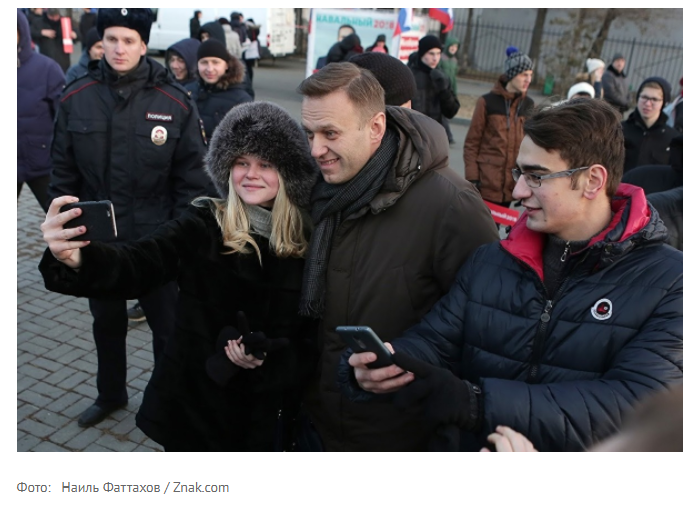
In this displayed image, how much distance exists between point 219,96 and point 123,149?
2.37m

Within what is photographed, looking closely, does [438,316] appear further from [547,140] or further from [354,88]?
[354,88]

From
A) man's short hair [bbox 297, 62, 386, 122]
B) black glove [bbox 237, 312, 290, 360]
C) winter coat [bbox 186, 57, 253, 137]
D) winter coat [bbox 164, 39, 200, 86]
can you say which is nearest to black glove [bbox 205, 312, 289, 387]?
black glove [bbox 237, 312, 290, 360]

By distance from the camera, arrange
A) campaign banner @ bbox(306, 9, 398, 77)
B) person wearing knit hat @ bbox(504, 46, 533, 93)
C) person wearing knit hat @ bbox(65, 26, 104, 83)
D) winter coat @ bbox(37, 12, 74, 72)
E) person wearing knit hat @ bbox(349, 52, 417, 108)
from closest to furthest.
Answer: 1. person wearing knit hat @ bbox(349, 52, 417, 108)
2. person wearing knit hat @ bbox(504, 46, 533, 93)
3. person wearing knit hat @ bbox(65, 26, 104, 83)
4. campaign banner @ bbox(306, 9, 398, 77)
5. winter coat @ bbox(37, 12, 74, 72)

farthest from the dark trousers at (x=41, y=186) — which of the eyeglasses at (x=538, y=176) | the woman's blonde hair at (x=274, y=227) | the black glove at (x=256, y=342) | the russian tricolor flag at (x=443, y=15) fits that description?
the russian tricolor flag at (x=443, y=15)

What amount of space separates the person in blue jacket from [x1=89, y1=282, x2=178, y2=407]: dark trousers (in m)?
1.56

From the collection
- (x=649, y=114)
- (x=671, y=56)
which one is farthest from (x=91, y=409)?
(x=671, y=56)

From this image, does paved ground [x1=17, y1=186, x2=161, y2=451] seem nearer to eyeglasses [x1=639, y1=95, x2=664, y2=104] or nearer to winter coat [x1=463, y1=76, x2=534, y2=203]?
winter coat [x1=463, y1=76, x2=534, y2=203]

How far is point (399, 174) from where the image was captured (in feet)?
7.39

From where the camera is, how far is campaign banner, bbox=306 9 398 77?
492 inches

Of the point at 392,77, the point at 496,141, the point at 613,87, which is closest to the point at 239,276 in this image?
the point at 392,77

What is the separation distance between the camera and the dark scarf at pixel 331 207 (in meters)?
2.24

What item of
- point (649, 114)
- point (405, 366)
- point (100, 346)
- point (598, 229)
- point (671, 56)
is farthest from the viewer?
point (671, 56)

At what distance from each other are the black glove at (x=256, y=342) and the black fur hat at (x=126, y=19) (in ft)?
6.90

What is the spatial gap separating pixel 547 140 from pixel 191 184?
2358 millimetres
